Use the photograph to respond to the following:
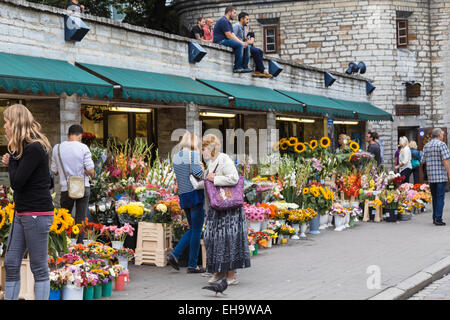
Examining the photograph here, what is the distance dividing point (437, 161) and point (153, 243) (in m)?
6.68

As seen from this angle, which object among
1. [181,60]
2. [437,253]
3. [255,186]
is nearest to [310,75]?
[181,60]

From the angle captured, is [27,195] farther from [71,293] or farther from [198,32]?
[198,32]

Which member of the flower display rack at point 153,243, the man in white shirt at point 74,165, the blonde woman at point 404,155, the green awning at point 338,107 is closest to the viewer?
the man in white shirt at point 74,165

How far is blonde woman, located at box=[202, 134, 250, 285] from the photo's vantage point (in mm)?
8070

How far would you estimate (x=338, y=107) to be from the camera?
22.1m

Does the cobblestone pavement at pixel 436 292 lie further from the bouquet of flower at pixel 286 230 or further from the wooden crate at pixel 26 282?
the wooden crate at pixel 26 282

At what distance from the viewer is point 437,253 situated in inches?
406

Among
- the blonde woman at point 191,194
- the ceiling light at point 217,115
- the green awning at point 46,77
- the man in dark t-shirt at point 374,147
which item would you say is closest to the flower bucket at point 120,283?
the blonde woman at point 191,194

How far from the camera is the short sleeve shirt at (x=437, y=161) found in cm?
1381

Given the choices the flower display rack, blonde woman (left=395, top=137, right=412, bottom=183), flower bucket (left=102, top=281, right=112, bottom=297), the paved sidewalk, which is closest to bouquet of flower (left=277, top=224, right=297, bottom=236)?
the paved sidewalk

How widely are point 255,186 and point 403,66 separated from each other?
734 inches

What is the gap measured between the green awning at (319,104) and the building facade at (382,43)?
635 cm

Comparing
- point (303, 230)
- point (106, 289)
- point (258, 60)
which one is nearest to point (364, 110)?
point (258, 60)

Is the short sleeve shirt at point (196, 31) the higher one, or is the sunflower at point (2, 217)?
the short sleeve shirt at point (196, 31)
